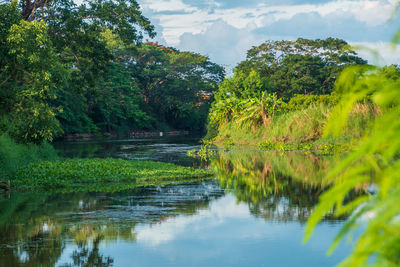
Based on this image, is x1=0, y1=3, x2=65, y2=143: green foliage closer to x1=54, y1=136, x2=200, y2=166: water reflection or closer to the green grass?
Result: the green grass

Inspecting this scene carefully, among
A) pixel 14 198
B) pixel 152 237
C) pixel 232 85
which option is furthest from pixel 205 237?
pixel 232 85

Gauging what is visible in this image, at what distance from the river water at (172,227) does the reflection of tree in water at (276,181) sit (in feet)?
0.11

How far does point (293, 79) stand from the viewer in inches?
2517

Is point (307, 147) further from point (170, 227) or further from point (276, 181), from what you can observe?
point (170, 227)

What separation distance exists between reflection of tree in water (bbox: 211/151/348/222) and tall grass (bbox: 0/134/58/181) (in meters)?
7.34

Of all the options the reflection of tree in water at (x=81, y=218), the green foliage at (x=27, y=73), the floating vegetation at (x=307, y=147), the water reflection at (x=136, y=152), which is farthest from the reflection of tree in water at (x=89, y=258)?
the floating vegetation at (x=307, y=147)

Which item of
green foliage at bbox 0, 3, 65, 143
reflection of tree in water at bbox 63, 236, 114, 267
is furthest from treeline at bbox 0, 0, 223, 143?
reflection of tree in water at bbox 63, 236, 114, 267

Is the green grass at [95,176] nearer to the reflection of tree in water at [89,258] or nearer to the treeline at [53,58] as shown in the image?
the treeline at [53,58]

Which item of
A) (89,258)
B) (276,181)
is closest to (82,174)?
(276,181)

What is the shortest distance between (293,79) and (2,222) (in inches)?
2169

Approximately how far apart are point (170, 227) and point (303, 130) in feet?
81.8

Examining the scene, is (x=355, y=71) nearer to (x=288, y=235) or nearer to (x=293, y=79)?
(x=288, y=235)

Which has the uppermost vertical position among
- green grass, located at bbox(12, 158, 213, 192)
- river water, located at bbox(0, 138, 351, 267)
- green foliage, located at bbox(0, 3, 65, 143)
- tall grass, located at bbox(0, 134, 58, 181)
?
green foliage, located at bbox(0, 3, 65, 143)

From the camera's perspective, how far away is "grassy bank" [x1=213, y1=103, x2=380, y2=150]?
30.9 meters
